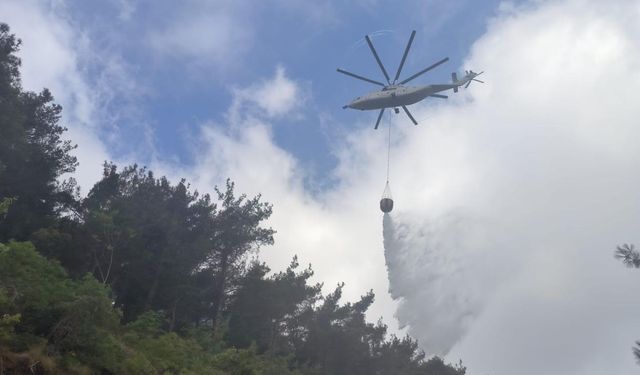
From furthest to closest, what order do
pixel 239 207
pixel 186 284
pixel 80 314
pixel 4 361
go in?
pixel 239 207 < pixel 186 284 < pixel 80 314 < pixel 4 361

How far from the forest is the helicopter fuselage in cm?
1431

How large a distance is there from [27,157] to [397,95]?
27.4 meters

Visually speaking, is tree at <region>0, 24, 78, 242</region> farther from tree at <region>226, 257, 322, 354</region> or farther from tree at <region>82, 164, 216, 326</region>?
tree at <region>226, 257, 322, 354</region>

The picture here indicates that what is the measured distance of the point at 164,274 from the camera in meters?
44.4

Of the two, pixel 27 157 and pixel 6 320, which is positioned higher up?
pixel 27 157

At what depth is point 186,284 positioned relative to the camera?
4459cm

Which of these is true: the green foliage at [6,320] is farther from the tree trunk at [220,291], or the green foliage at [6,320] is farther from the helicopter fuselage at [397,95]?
the tree trunk at [220,291]

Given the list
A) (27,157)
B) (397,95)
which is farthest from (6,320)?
(27,157)

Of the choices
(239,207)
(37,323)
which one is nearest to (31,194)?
(239,207)

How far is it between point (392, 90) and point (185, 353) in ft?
55.1

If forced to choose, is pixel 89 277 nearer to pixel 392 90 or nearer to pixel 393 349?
pixel 392 90

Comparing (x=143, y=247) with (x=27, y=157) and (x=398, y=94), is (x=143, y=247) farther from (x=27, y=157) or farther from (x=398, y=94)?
(x=398, y=94)

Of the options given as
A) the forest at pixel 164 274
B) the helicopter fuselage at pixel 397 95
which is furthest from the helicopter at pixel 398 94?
the forest at pixel 164 274

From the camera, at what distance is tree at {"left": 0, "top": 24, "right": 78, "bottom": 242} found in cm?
3819
